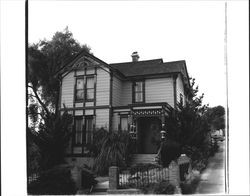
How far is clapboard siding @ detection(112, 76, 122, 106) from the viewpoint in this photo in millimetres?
9172

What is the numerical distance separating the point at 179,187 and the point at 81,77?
497 centimetres

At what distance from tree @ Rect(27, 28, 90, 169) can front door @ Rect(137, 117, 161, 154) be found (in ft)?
10.4

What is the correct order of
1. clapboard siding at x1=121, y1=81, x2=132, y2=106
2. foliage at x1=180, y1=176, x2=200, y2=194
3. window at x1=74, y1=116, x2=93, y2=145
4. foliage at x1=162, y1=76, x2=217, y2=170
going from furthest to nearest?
clapboard siding at x1=121, y1=81, x2=132, y2=106, window at x1=74, y1=116, x2=93, y2=145, foliage at x1=162, y1=76, x2=217, y2=170, foliage at x1=180, y1=176, x2=200, y2=194

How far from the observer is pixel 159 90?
30.8ft

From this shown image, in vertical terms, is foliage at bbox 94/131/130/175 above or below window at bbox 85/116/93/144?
below

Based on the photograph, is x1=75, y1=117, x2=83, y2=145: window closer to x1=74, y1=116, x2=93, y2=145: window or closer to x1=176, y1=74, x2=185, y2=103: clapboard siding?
x1=74, y1=116, x2=93, y2=145: window

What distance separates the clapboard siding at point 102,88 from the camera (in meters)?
8.73

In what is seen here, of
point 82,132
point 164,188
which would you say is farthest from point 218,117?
point 82,132

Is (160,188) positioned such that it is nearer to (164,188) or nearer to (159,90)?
(164,188)

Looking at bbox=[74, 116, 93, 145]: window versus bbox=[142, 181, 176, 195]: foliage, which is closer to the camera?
bbox=[142, 181, 176, 195]: foliage

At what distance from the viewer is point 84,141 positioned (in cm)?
676

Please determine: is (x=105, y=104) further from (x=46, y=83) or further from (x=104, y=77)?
(x=46, y=83)

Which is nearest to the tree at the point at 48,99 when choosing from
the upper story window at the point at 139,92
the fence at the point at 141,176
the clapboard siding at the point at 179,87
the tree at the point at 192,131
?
the fence at the point at 141,176

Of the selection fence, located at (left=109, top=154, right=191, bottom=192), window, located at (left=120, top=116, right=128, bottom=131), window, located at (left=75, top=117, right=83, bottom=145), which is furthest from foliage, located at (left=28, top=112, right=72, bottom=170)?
window, located at (left=120, top=116, right=128, bottom=131)
